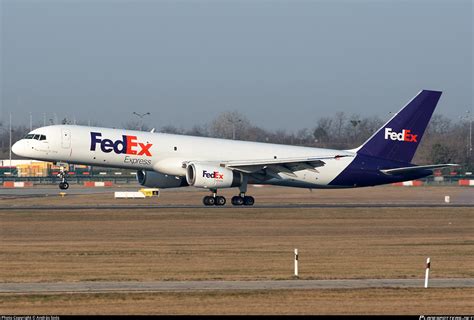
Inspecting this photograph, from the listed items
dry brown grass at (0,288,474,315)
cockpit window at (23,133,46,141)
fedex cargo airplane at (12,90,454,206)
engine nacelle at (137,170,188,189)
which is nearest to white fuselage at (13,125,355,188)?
fedex cargo airplane at (12,90,454,206)

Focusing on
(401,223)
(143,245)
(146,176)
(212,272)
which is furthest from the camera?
(146,176)

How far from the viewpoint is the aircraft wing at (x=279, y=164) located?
5314 centimetres

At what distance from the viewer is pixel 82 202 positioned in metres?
60.1

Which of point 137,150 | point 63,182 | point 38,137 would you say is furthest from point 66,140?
point 137,150

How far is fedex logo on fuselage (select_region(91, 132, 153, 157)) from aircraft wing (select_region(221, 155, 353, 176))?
195 inches

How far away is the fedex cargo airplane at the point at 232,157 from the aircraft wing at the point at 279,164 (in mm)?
57

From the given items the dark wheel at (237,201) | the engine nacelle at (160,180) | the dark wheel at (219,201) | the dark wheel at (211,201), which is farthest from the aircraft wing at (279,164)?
the engine nacelle at (160,180)

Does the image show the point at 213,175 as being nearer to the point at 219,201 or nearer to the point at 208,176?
the point at 208,176

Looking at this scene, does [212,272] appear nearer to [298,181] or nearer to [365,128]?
[298,181]

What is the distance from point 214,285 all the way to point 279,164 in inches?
1216

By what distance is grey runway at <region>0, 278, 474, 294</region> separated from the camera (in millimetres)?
22141

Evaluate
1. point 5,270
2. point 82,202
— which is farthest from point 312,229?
point 82,202

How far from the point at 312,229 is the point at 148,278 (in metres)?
17.7

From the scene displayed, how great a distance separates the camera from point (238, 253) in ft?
103
